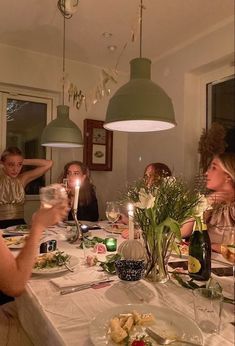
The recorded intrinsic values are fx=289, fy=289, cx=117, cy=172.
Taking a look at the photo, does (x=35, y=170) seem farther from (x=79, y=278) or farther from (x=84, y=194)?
(x=79, y=278)

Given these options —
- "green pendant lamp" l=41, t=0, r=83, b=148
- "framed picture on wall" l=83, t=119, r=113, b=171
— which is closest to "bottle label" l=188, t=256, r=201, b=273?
"green pendant lamp" l=41, t=0, r=83, b=148

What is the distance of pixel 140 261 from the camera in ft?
3.62

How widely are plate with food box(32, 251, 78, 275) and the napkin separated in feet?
0.17

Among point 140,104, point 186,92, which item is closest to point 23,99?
point 186,92

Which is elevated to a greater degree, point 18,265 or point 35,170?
point 35,170

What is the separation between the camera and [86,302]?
3.04ft

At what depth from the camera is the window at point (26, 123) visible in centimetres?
324

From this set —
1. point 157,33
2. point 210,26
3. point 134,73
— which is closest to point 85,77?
point 157,33

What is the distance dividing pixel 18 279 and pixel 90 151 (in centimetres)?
264

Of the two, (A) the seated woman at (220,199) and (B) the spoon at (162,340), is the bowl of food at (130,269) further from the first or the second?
(A) the seated woman at (220,199)

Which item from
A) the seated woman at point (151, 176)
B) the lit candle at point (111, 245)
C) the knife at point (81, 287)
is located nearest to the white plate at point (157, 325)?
the knife at point (81, 287)

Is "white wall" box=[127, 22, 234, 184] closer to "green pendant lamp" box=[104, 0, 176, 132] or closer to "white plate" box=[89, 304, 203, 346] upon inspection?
"green pendant lamp" box=[104, 0, 176, 132]

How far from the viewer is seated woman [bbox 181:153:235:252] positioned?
1.63 meters

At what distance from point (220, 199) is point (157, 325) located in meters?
1.11
